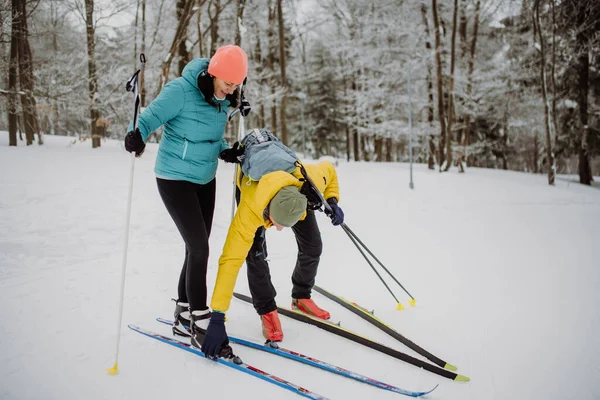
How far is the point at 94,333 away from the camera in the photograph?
2.68m

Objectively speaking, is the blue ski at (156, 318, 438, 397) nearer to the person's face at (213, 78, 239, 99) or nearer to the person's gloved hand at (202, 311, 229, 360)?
the person's gloved hand at (202, 311, 229, 360)

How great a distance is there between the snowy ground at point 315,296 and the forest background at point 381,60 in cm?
333

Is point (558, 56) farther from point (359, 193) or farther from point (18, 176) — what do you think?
point (18, 176)

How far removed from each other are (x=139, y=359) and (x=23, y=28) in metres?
9.85

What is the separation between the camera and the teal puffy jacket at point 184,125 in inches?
91.9

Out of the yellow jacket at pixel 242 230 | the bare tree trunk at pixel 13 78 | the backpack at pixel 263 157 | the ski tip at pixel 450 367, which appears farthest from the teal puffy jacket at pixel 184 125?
the bare tree trunk at pixel 13 78

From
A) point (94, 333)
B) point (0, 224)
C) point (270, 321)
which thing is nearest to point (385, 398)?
point (270, 321)

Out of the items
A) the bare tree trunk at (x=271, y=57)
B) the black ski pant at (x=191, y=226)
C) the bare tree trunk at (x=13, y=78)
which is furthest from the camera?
the bare tree trunk at (x=271, y=57)

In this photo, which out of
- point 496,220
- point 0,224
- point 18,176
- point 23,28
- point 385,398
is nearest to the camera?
point 385,398

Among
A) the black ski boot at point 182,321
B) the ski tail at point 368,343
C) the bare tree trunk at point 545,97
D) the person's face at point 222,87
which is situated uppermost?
the bare tree trunk at point 545,97

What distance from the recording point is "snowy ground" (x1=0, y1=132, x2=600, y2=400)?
7.34ft

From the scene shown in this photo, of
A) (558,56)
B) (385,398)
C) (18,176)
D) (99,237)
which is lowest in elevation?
(385,398)

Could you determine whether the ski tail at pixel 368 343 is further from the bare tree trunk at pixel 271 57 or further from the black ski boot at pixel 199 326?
the bare tree trunk at pixel 271 57

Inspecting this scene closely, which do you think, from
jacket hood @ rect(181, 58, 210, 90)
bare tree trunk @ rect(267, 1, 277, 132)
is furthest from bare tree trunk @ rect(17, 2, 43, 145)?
jacket hood @ rect(181, 58, 210, 90)
